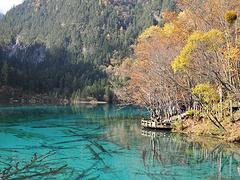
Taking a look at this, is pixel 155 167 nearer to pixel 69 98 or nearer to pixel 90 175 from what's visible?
pixel 90 175

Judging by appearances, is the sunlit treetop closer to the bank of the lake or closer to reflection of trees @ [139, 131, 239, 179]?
reflection of trees @ [139, 131, 239, 179]

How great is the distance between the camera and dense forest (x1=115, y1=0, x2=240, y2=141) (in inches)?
1235

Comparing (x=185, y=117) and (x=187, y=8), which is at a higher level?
(x=187, y=8)

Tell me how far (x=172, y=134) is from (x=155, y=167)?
19.1 m

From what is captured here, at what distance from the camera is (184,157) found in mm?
30703

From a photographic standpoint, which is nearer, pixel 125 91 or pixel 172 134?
pixel 172 134

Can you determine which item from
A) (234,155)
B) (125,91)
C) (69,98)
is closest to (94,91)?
(69,98)

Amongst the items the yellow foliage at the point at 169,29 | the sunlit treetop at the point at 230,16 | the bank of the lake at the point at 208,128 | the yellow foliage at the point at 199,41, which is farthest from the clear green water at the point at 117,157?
the yellow foliage at the point at 169,29

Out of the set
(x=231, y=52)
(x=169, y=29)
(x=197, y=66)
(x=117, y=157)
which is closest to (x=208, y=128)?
(x=197, y=66)

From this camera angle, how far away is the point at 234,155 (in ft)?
102

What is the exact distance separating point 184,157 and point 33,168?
12.0 metres

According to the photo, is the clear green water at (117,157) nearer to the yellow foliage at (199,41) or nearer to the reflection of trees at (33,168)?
the reflection of trees at (33,168)

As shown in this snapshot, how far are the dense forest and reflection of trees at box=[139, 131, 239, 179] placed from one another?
431 cm

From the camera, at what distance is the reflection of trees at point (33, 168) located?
22.6 m
